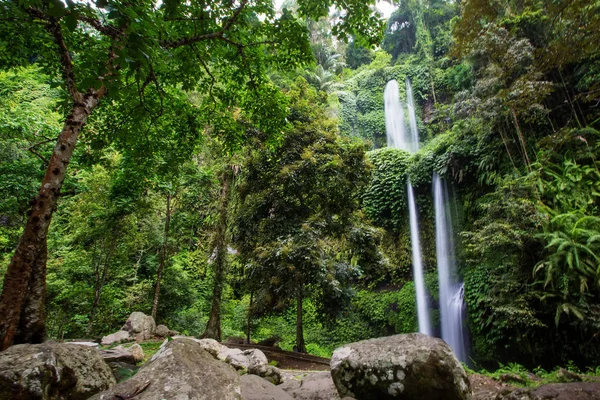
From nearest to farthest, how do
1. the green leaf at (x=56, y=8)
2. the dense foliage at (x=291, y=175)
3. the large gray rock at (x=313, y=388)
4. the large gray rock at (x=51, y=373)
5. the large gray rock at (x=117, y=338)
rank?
the green leaf at (x=56, y=8)
the large gray rock at (x=51, y=373)
the large gray rock at (x=313, y=388)
the dense foliage at (x=291, y=175)
the large gray rock at (x=117, y=338)

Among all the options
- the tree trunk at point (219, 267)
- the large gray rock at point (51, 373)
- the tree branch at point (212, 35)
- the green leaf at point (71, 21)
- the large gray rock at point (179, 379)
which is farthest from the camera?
the tree trunk at point (219, 267)

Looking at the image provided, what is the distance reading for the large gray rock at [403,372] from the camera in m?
3.21

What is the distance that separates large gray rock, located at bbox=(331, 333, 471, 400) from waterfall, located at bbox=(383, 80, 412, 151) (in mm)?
20383

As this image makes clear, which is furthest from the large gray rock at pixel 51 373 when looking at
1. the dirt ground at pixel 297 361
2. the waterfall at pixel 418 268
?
the waterfall at pixel 418 268

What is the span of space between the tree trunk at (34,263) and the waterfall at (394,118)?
21.3 m

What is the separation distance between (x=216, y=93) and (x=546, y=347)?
10442mm

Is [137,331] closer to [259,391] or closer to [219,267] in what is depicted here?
[219,267]

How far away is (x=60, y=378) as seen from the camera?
2592 mm

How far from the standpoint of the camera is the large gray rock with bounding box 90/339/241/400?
1.88 metres

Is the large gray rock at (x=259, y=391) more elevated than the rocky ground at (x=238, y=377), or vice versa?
the rocky ground at (x=238, y=377)

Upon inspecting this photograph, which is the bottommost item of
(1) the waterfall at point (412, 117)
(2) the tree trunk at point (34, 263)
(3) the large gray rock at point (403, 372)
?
(3) the large gray rock at point (403, 372)

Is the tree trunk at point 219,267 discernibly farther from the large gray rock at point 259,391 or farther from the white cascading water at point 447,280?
the white cascading water at point 447,280

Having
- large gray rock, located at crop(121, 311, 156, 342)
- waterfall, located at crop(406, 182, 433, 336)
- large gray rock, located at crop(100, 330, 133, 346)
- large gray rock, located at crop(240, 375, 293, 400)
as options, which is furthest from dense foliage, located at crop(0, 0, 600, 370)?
large gray rock, located at crop(240, 375, 293, 400)

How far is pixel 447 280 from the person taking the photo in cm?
1291
